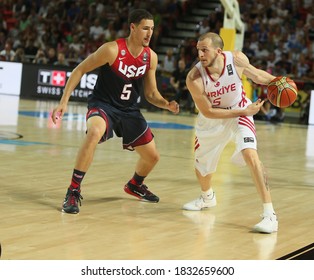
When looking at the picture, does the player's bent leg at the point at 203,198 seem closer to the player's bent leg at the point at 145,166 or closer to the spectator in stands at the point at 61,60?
the player's bent leg at the point at 145,166

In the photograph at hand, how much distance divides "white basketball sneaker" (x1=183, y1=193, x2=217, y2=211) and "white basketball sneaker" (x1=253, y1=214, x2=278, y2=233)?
964mm

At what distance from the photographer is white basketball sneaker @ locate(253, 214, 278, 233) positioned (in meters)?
6.41

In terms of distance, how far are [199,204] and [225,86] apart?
118 cm

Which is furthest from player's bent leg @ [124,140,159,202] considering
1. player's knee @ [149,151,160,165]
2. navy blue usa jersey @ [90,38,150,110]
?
navy blue usa jersey @ [90,38,150,110]

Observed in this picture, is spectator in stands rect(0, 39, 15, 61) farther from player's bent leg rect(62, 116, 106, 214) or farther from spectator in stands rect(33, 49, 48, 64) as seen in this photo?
player's bent leg rect(62, 116, 106, 214)

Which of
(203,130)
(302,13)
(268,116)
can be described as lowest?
(268,116)

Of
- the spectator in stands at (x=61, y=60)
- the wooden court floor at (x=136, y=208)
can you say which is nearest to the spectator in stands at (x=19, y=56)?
the spectator in stands at (x=61, y=60)

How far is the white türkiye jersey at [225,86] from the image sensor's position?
685 cm

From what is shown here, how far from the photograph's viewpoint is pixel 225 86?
22.6ft

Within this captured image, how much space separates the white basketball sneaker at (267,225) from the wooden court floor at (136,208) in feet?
0.20

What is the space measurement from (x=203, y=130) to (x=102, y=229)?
4.65 ft

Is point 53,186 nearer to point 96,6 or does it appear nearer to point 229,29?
point 229,29

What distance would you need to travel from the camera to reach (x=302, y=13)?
2170 centimetres
